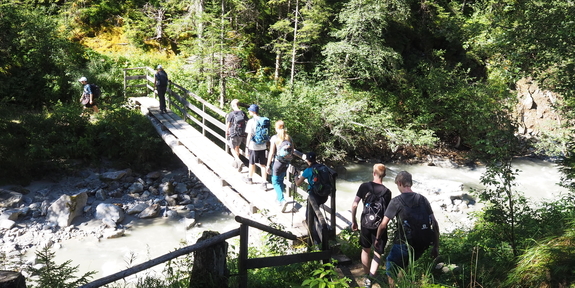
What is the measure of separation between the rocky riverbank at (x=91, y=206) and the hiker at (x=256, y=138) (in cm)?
376

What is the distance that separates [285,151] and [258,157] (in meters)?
1.35

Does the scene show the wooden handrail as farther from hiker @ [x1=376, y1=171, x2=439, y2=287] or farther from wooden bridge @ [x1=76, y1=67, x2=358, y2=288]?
hiker @ [x1=376, y1=171, x2=439, y2=287]

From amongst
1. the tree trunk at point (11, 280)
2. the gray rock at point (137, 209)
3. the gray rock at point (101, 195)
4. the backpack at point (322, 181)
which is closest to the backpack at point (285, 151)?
the backpack at point (322, 181)

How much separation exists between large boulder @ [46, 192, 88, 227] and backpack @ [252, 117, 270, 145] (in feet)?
19.3

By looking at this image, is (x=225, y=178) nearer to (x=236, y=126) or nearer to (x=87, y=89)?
(x=236, y=126)

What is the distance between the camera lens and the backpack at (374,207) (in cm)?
477

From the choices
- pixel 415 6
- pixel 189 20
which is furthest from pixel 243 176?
pixel 415 6

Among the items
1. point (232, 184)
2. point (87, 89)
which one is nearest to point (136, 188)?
point (87, 89)

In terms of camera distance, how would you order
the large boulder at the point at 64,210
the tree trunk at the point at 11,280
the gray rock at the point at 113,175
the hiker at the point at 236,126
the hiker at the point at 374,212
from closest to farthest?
the tree trunk at the point at 11,280
the hiker at the point at 374,212
the hiker at the point at 236,126
the large boulder at the point at 64,210
the gray rock at the point at 113,175

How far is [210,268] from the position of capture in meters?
3.92

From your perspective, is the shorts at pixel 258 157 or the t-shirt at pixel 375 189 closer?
the t-shirt at pixel 375 189

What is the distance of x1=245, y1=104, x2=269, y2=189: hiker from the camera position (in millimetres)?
7489

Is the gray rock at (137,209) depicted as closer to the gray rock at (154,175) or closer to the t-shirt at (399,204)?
the gray rock at (154,175)

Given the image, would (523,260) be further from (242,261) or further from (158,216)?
(158,216)
